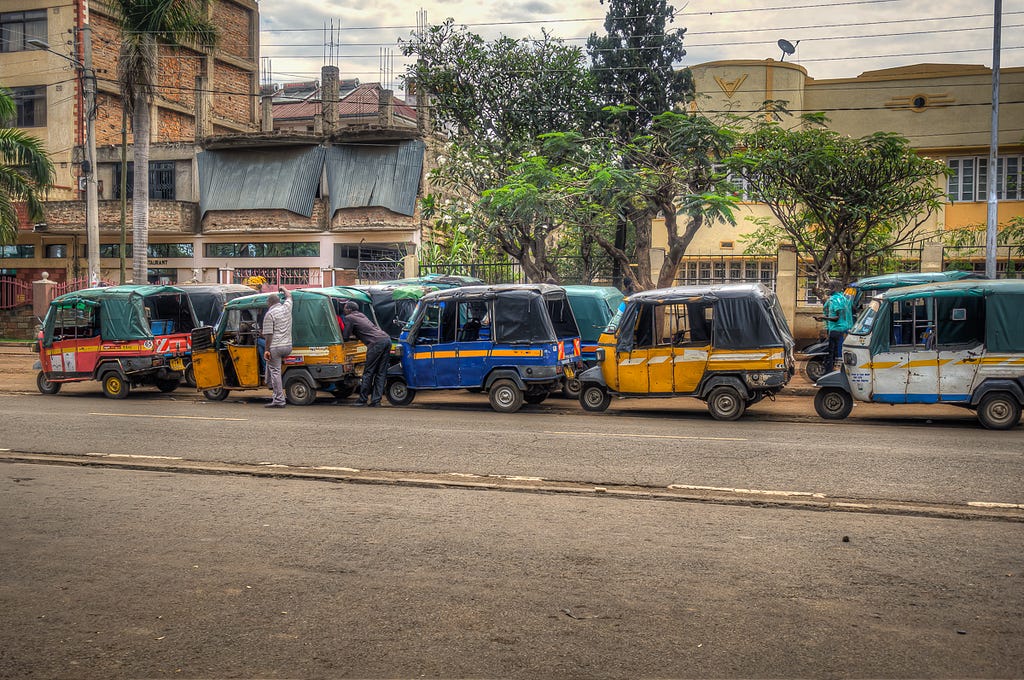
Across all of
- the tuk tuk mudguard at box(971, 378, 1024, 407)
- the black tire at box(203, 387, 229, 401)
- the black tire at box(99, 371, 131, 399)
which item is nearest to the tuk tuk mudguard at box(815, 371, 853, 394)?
the tuk tuk mudguard at box(971, 378, 1024, 407)

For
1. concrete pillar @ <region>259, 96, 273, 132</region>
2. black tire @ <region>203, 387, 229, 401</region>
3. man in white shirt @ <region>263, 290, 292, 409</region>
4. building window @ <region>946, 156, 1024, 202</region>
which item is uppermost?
concrete pillar @ <region>259, 96, 273, 132</region>

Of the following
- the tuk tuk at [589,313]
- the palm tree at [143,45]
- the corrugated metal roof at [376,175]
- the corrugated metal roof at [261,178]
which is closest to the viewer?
the tuk tuk at [589,313]

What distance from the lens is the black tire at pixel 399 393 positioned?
16.4m

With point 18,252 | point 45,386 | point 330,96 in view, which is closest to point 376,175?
point 330,96

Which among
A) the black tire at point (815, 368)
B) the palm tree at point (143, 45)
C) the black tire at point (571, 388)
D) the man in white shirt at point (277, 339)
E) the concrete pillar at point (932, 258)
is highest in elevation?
the palm tree at point (143, 45)

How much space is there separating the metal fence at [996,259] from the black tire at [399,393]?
13869mm

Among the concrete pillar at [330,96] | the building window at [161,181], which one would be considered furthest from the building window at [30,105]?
the concrete pillar at [330,96]

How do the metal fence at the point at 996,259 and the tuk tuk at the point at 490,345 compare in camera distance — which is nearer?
the tuk tuk at the point at 490,345

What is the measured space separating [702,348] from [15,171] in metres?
27.7

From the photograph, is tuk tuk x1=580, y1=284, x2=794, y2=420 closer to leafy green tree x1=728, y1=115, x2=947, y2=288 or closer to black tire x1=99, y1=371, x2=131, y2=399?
leafy green tree x1=728, y1=115, x2=947, y2=288

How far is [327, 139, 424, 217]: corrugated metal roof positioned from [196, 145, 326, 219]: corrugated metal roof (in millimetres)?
881

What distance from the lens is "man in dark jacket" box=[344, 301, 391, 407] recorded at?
52.6 feet

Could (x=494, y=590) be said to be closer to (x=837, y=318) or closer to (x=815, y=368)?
(x=837, y=318)

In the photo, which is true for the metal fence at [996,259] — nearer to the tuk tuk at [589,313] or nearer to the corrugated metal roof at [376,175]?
the tuk tuk at [589,313]
